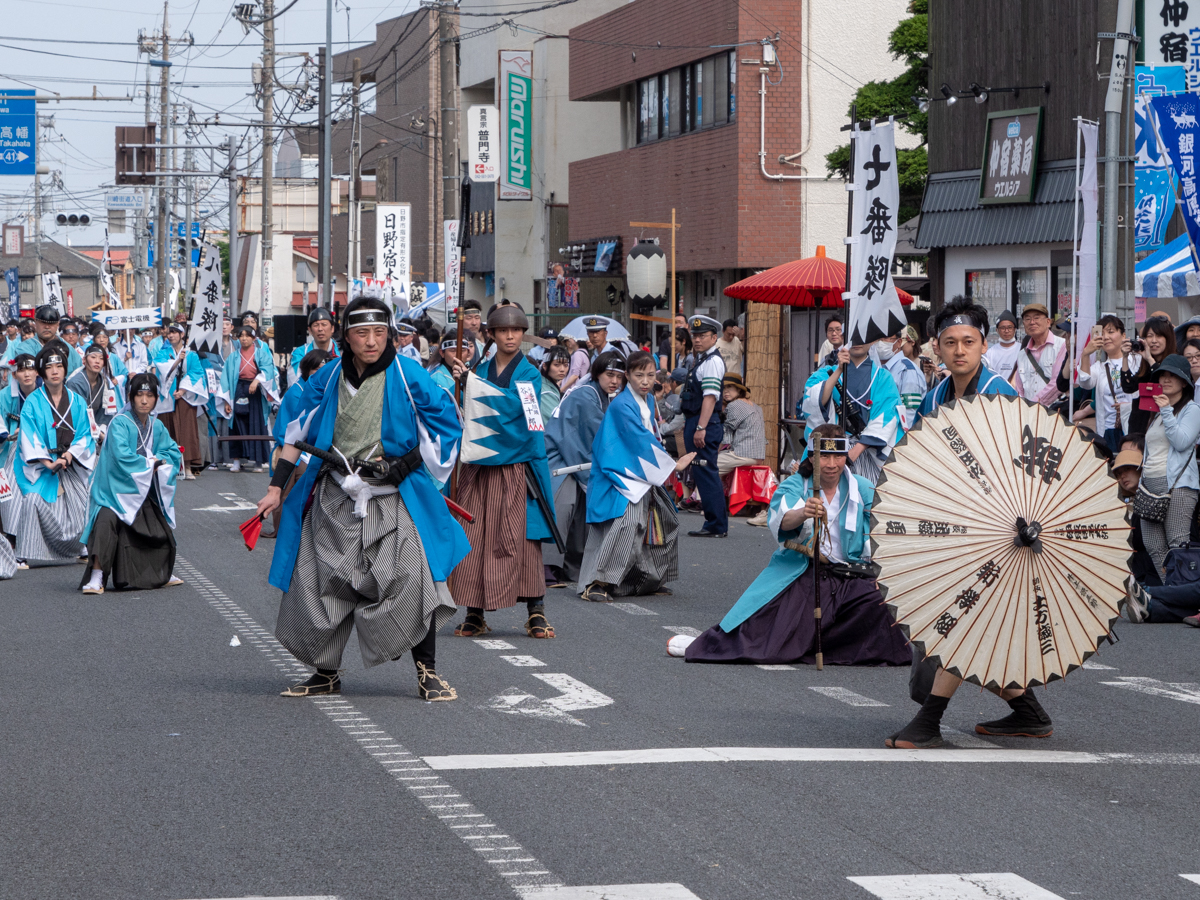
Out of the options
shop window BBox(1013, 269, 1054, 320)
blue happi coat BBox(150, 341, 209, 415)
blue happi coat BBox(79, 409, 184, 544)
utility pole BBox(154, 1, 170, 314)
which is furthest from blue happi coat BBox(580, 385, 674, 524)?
utility pole BBox(154, 1, 170, 314)

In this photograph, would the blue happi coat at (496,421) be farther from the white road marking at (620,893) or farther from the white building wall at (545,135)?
the white building wall at (545,135)

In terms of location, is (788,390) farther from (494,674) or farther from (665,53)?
(665,53)

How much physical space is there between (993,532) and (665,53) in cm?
2611

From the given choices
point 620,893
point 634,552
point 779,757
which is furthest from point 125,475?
point 620,893

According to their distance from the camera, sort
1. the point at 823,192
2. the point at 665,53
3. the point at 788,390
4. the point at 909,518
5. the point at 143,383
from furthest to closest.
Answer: the point at 665,53, the point at 823,192, the point at 788,390, the point at 143,383, the point at 909,518

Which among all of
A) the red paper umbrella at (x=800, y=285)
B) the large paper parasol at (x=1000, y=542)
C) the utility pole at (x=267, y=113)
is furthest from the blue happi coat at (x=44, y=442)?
the utility pole at (x=267, y=113)

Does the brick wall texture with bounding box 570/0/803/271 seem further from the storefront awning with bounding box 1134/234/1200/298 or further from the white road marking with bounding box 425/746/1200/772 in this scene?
the white road marking with bounding box 425/746/1200/772

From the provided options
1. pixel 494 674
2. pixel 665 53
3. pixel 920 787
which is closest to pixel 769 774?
pixel 920 787

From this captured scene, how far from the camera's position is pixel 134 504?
1194cm

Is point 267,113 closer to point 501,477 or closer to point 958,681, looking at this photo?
point 501,477

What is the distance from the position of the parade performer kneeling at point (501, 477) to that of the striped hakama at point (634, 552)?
1.70 metres

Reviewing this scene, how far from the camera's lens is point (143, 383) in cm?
1209

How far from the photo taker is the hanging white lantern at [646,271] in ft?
84.2

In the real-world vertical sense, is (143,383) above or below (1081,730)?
above
